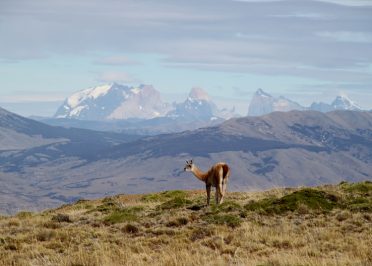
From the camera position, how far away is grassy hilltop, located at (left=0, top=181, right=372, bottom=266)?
17.0 m

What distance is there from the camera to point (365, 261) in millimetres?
15461

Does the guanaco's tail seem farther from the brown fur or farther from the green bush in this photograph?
the green bush

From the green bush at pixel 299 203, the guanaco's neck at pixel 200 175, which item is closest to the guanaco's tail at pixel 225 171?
the guanaco's neck at pixel 200 175

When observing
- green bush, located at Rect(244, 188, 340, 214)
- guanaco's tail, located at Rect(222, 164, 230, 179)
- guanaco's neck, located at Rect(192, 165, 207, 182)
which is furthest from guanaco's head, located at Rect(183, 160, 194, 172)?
green bush, located at Rect(244, 188, 340, 214)

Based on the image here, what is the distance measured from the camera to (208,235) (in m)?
21.8

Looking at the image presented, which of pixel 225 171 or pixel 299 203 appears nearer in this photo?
pixel 299 203

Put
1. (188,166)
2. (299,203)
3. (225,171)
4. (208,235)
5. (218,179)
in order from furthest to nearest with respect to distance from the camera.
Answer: (188,166), (225,171), (218,179), (299,203), (208,235)

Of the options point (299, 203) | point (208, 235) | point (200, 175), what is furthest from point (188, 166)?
point (208, 235)

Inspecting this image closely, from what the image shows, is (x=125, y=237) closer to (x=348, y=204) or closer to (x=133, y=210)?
(x=133, y=210)

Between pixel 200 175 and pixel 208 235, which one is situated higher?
pixel 200 175

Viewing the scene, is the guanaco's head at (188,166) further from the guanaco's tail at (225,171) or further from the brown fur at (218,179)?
the guanaco's tail at (225,171)

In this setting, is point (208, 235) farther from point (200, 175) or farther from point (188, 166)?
point (188, 166)

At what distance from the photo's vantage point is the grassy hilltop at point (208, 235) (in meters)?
17.0

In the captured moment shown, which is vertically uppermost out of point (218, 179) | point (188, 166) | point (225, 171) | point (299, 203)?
point (225, 171)
